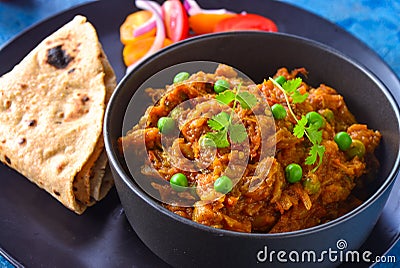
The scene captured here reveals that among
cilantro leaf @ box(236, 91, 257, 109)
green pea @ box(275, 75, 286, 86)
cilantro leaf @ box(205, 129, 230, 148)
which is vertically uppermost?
green pea @ box(275, 75, 286, 86)

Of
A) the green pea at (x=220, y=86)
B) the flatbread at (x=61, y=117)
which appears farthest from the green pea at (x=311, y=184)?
the flatbread at (x=61, y=117)

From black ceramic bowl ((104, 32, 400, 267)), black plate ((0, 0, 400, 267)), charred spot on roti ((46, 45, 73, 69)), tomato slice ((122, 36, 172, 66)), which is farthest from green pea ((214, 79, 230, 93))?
tomato slice ((122, 36, 172, 66))

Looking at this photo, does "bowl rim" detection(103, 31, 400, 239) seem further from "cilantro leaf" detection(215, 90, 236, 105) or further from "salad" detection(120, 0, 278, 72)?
"salad" detection(120, 0, 278, 72)

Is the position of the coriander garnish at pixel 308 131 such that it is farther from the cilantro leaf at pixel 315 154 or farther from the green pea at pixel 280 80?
the green pea at pixel 280 80

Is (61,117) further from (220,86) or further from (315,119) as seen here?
(315,119)

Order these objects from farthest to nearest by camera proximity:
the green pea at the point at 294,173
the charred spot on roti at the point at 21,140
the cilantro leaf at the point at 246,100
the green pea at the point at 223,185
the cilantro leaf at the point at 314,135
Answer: the charred spot on roti at the point at 21,140 → the cilantro leaf at the point at 246,100 → the cilantro leaf at the point at 314,135 → the green pea at the point at 294,173 → the green pea at the point at 223,185

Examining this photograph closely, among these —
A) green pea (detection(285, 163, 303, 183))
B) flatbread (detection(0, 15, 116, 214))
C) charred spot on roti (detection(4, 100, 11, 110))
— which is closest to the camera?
green pea (detection(285, 163, 303, 183))

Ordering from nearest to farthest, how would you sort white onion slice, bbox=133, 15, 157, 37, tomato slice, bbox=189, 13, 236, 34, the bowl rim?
the bowl rim < white onion slice, bbox=133, 15, 157, 37 < tomato slice, bbox=189, 13, 236, 34
